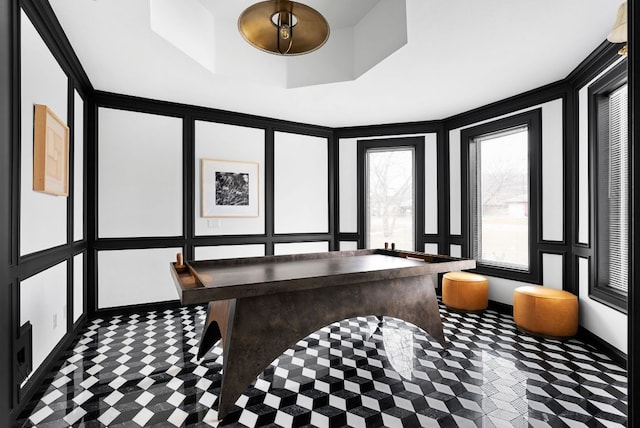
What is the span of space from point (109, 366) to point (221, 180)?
2679 millimetres

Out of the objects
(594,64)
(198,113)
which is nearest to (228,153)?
(198,113)

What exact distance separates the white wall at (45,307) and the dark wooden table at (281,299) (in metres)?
0.97

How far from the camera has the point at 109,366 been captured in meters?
2.85

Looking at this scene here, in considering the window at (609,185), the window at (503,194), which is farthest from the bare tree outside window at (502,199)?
the window at (609,185)

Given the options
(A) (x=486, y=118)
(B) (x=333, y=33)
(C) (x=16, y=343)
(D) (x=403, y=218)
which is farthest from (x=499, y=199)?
(C) (x=16, y=343)

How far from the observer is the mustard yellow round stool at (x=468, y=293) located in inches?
171

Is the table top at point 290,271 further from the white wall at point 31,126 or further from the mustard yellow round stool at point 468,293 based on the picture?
the mustard yellow round stool at point 468,293

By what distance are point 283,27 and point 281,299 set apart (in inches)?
69.9

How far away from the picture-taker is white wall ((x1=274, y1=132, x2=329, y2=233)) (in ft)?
17.7

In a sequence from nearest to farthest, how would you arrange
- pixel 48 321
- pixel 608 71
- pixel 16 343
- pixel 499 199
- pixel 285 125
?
1. pixel 16 343
2. pixel 48 321
3. pixel 608 71
4. pixel 499 199
5. pixel 285 125

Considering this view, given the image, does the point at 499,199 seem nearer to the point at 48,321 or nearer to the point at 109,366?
the point at 109,366

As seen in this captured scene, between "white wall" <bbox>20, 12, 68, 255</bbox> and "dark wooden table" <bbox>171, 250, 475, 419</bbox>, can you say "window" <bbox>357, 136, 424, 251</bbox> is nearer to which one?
"dark wooden table" <bbox>171, 250, 475, 419</bbox>

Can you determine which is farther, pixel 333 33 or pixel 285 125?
pixel 285 125

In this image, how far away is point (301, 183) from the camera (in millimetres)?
5609
